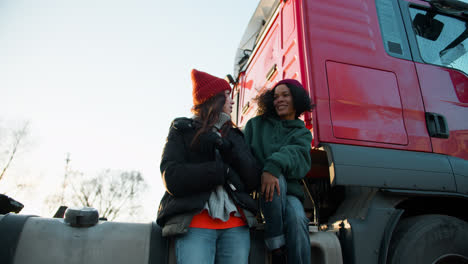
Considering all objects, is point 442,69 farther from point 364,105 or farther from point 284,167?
point 284,167

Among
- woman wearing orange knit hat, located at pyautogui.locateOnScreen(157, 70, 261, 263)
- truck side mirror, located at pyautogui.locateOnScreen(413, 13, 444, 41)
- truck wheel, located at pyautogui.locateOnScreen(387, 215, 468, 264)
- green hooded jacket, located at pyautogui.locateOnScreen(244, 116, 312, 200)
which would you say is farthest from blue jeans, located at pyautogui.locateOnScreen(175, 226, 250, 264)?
truck side mirror, located at pyautogui.locateOnScreen(413, 13, 444, 41)

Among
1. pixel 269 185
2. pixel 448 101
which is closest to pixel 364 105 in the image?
pixel 448 101

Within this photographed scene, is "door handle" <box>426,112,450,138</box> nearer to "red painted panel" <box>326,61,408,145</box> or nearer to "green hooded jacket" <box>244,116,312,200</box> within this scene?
"red painted panel" <box>326,61,408,145</box>

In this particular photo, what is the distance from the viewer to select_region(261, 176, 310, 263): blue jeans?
1653mm

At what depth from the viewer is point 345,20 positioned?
2.69 metres

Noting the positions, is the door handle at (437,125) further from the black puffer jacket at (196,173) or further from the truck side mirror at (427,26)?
the black puffer jacket at (196,173)

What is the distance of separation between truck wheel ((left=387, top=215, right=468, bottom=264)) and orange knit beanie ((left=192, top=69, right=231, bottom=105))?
1.49m

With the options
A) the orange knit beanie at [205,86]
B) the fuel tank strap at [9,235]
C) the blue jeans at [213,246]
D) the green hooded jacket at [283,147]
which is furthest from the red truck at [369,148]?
the orange knit beanie at [205,86]

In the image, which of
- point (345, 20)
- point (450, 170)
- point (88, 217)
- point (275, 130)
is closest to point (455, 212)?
point (450, 170)

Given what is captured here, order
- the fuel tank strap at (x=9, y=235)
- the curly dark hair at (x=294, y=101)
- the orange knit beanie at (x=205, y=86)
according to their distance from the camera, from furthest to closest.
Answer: the curly dark hair at (x=294, y=101) → the orange knit beanie at (x=205, y=86) → the fuel tank strap at (x=9, y=235)

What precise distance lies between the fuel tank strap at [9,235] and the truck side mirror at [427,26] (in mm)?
3273

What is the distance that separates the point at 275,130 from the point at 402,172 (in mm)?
898

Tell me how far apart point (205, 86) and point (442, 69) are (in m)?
2.13

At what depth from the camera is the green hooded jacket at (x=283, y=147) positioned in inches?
69.3
